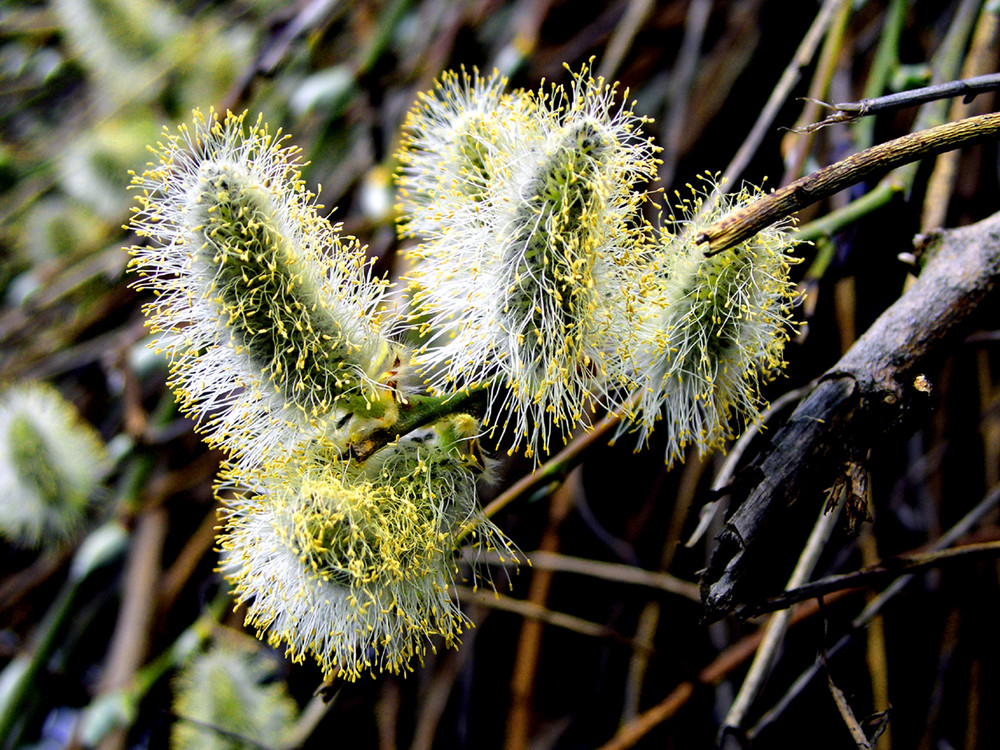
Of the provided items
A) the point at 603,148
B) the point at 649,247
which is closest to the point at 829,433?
the point at 649,247

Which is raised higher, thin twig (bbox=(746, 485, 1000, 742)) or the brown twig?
thin twig (bbox=(746, 485, 1000, 742))

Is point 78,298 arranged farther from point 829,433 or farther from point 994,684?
point 994,684

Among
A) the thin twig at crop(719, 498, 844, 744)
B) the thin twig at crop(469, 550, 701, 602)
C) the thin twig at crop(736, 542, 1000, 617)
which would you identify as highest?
the thin twig at crop(736, 542, 1000, 617)

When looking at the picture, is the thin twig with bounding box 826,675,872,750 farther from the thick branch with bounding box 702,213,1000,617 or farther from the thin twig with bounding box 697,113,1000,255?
the thin twig with bounding box 697,113,1000,255

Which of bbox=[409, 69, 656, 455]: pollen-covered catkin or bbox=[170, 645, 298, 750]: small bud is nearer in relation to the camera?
bbox=[409, 69, 656, 455]: pollen-covered catkin

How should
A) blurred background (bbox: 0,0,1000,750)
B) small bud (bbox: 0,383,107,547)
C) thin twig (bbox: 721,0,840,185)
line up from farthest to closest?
small bud (bbox: 0,383,107,547) → blurred background (bbox: 0,0,1000,750) → thin twig (bbox: 721,0,840,185)


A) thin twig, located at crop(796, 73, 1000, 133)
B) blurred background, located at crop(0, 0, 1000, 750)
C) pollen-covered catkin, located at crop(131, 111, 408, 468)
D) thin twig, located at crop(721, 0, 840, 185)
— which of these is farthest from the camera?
blurred background, located at crop(0, 0, 1000, 750)

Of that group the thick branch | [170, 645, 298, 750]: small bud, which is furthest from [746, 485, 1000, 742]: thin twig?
[170, 645, 298, 750]: small bud
